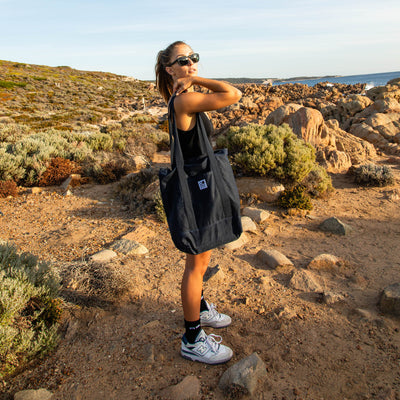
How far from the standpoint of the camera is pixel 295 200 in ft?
19.4

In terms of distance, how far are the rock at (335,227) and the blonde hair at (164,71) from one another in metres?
3.92

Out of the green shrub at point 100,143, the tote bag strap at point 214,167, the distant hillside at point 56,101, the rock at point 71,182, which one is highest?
the distant hillside at point 56,101

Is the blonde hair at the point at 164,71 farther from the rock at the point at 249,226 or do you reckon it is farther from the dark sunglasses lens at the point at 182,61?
the rock at the point at 249,226

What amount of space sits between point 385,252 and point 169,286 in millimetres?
3167

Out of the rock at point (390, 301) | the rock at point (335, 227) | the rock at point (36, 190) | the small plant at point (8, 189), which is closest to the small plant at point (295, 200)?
the rock at point (335, 227)

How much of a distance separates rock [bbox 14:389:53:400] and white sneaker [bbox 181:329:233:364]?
1.02 m

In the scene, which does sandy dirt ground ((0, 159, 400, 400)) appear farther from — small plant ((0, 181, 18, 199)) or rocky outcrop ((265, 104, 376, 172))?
rocky outcrop ((265, 104, 376, 172))

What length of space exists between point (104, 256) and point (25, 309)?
156 centimetres

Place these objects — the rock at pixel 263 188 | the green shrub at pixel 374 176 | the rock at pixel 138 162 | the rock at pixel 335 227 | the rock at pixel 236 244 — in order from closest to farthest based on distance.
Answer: the rock at pixel 236 244 → the rock at pixel 335 227 → the rock at pixel 263 188 → the green shrub at pixel 374 176 → the rock at pixel 138 162

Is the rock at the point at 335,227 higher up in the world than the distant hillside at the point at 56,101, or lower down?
lower down

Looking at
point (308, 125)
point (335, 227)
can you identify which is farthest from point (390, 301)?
point (308, 125)

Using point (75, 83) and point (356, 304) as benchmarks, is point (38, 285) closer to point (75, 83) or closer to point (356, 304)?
point (356, 304)

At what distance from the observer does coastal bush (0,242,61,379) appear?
236cm

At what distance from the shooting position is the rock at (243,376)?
2.13 meters
